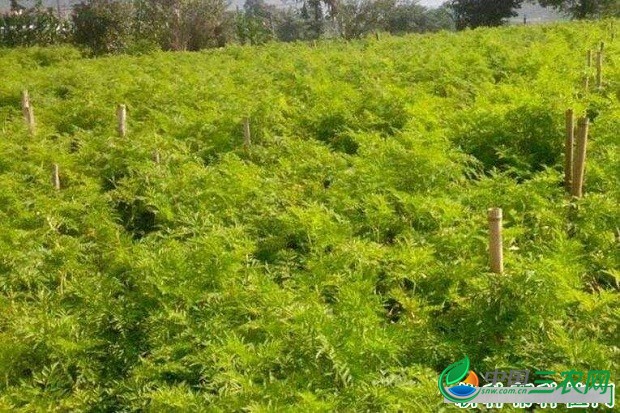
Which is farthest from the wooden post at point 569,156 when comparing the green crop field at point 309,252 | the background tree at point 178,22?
the background tree at point 178,22

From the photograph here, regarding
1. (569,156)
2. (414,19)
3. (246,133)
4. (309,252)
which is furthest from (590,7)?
(309,252)

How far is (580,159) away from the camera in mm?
4977

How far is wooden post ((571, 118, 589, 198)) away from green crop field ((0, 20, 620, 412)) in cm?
12

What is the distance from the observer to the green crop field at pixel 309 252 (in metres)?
3.51

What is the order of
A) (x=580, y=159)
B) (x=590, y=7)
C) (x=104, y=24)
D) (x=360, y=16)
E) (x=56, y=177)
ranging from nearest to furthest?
(x=580, y=159) → (x=56, y=177) → (x=104, y=24) → (x=590, y=7) → (x=360, y=16)

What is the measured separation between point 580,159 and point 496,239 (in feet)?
5.18

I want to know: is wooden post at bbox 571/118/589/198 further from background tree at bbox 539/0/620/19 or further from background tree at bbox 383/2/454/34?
background tree at bbox 383/2/454/34

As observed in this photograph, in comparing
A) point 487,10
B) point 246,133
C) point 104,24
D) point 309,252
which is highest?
point 487,10

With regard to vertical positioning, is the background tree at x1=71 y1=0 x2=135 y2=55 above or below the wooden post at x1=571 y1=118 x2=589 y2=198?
above

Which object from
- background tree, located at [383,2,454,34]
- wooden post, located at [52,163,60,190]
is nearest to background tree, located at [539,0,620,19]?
background tree, located at [383,2,454,34]

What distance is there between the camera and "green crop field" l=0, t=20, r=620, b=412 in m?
3.51

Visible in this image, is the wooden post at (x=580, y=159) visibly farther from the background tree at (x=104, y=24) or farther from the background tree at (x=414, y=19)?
the background tree at (x=414, y=19)

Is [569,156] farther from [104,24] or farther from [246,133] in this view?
[104,24]

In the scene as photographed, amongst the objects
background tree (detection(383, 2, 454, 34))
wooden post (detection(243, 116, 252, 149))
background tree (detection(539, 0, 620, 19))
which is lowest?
wooden post (detection(243, 116, 252, 149))
